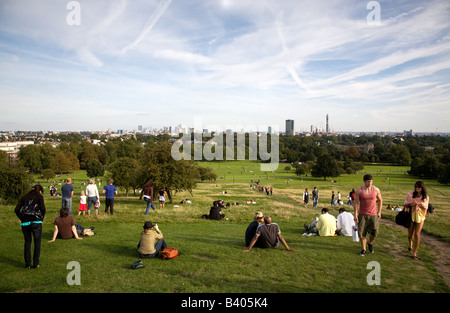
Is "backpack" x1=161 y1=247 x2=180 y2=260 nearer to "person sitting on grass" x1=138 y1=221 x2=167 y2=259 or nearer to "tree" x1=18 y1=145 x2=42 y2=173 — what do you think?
"person sitting on grass" x1=138 y1=221 x2=167 y2=259

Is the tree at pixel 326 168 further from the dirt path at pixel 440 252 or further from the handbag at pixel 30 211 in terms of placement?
the handbag at pixel 30 211

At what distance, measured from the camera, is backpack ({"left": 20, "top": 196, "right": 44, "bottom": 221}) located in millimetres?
7074

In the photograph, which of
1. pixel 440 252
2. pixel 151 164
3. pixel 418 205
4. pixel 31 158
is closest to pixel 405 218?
pixel 418 205

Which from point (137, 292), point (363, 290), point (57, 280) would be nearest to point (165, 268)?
point (137, 292)

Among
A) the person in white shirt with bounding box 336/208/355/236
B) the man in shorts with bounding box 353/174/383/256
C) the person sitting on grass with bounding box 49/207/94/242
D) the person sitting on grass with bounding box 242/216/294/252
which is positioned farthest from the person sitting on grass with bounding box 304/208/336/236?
the person sitting on grass with bounding box 49/207/94/242

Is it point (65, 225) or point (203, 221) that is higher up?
point (65, 225)

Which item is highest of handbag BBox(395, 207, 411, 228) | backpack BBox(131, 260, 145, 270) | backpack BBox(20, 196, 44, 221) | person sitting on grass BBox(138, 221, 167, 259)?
backpack BBox(20, 196, 44, 221)

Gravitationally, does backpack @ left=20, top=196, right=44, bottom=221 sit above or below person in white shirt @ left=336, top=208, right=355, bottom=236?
above

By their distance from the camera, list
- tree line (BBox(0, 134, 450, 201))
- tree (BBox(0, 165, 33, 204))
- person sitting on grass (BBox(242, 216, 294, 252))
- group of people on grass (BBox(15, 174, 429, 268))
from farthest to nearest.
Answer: tree line (BBox(0, 134, 450, 201)), tree (BBox(0, 165, 33, 204)), person sitting on grass (BBox(242, 216, 294, 252)), group of people on grass (BBox(15, 174, 429, 268))

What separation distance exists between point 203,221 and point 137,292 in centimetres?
870

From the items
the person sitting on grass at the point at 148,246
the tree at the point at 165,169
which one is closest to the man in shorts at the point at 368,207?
the person sitting on grass at the point at 148,246

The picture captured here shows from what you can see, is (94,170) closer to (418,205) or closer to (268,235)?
(268,235)
